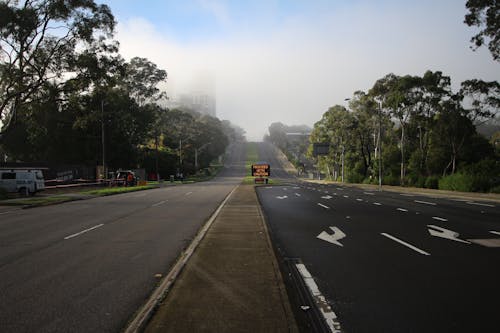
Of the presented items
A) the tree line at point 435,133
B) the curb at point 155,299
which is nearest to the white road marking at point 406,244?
the curb at point 155,299

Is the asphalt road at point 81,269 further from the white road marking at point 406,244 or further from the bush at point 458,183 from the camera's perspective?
the bush at point 458,183

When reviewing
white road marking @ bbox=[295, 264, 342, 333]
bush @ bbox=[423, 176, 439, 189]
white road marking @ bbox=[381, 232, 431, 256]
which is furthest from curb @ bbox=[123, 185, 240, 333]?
bush @ bbox=[423, 176, 439, 189]

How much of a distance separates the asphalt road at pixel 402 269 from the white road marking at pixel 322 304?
0.04 metres

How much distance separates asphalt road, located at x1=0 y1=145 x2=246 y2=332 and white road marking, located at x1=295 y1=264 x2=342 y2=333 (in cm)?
246

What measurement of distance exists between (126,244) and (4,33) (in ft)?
86.9

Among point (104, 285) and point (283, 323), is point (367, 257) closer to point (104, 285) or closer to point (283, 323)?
point (283, 323)

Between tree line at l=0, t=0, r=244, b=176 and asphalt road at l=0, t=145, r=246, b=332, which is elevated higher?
tree line at l=0, t=0, r=244, b=176

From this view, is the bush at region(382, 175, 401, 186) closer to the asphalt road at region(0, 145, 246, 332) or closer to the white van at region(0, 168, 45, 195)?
the white van at region(0, 168, 45, 195)

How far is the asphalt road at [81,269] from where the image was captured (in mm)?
5359

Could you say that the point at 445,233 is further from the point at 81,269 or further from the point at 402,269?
the point at 81,269

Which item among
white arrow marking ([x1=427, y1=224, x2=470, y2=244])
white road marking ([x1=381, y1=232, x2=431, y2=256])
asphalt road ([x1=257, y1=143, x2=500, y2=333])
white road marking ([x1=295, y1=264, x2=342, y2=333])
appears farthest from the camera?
white arrow marking ([x1=427, y1=224, x2=470, y2=244])

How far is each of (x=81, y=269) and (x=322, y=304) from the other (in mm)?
4657

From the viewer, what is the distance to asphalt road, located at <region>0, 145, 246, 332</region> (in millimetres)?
5359

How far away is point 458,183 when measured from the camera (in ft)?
117
